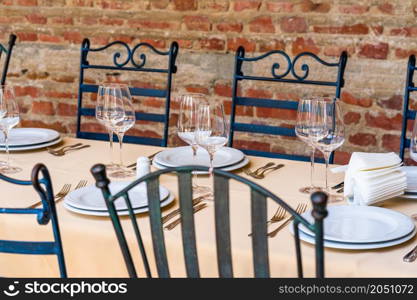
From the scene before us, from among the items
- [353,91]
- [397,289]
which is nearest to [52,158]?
[397,289]

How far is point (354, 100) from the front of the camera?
3.04m

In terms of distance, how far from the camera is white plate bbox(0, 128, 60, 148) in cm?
219

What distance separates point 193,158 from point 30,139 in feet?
1.95

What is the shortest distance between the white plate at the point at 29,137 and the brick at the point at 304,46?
4.06ft

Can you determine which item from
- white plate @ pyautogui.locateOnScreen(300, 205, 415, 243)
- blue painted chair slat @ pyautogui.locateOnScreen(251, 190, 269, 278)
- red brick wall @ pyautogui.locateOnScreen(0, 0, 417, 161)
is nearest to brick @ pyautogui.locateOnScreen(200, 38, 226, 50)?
red brick wall @ pyautogui.locateOnScreen(0, 0, 417, 161)

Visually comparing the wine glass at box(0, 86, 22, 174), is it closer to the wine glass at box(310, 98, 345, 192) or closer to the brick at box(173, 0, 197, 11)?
the wine glass at box(310, 98, 345, 192)

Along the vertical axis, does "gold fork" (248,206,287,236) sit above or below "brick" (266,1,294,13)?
below

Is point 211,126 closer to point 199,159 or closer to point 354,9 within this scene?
point 199,159

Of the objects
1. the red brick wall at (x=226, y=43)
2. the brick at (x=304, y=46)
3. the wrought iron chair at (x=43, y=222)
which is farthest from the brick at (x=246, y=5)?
the wrought iron chair at (x=43, y=222)

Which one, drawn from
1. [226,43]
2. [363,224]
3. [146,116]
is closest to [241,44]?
[226,43]

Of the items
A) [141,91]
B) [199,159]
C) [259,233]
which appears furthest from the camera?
[141,91]

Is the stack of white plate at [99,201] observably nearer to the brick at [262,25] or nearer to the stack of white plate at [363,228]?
the stack of white plate at [363,228]

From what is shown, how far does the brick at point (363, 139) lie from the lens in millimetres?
3055

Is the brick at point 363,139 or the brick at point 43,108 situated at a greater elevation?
the brick at point 43,108
